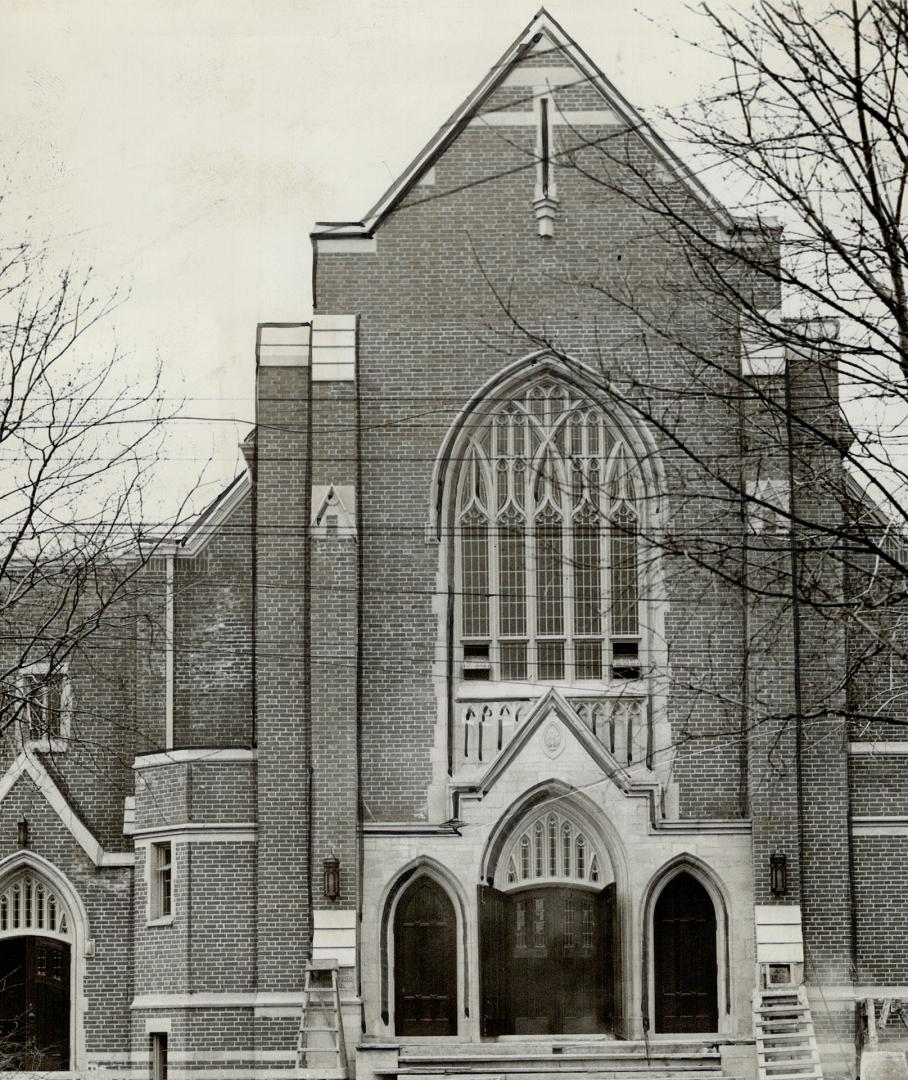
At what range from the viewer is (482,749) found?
26094 mm

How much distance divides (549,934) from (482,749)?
8.53 feet

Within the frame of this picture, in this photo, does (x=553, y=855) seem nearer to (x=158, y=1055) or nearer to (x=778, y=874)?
(x=778, y=874)

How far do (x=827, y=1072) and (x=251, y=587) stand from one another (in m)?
10.2

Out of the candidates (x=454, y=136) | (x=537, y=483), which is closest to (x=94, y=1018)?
(x=537, y=483)

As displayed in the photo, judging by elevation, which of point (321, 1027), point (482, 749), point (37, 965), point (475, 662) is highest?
point (475, 662)

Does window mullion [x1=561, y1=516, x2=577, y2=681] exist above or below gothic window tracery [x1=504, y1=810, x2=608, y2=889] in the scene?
above

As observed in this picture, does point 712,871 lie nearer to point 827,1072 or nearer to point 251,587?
point 827,1072

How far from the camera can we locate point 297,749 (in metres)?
25.8

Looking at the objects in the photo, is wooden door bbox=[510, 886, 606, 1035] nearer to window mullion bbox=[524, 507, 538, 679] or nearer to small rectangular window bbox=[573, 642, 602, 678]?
small rectangular window bbox=[573, 642, 602, 678]

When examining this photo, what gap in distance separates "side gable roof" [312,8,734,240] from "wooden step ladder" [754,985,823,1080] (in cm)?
1041

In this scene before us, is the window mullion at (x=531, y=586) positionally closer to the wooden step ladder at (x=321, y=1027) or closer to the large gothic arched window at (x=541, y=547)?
the large gothic arched window at (x=541, y=547)

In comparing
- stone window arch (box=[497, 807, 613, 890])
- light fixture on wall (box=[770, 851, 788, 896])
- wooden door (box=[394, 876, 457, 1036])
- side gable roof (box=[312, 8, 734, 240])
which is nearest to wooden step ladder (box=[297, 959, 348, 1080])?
wooden door (box=[394, 876, 457, 1036])

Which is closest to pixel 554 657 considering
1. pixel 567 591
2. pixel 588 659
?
pixel 588 659

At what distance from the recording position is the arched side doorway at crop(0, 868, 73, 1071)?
26.8m
